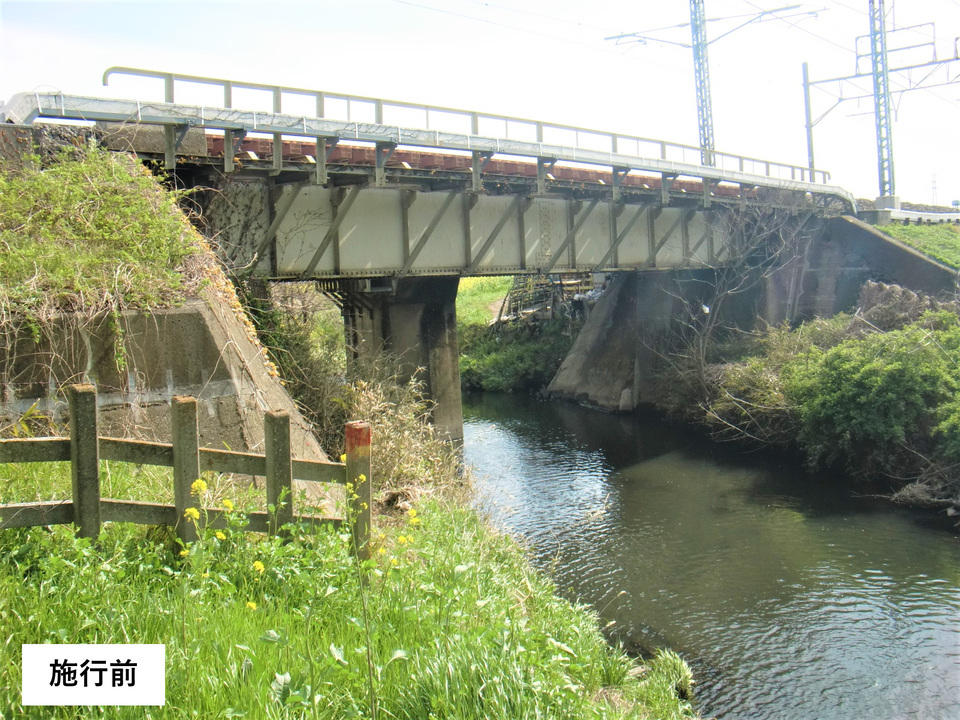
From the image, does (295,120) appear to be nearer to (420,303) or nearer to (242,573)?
(420,303)

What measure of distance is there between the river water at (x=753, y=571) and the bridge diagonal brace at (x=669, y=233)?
6.14 metres

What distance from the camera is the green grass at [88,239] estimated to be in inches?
286

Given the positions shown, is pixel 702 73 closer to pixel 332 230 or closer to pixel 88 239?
pixel 332 230

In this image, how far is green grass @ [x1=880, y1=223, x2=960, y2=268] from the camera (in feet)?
83.4

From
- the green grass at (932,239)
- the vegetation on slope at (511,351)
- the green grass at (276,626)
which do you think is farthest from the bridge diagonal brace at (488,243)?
the vegetation on slope at (511,351)

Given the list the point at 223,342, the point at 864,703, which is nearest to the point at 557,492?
the point at 864,703

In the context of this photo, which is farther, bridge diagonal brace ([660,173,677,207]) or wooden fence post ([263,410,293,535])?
bridge diagonal brace ([660,173,677,207])

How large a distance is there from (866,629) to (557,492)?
8.26m

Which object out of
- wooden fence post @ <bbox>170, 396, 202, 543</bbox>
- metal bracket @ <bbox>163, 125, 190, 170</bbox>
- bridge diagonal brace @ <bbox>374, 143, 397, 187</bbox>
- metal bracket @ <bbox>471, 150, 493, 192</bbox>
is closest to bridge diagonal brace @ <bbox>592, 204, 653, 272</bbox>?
metal bracket @ <bbox>471, 150, 493, 192</bbox>

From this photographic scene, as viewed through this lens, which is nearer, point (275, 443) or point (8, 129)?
point (275, 443)

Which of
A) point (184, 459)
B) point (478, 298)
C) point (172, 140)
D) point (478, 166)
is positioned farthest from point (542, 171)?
point (478, 298)

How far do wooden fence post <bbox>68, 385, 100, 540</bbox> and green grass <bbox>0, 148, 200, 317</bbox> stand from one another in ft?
8.13

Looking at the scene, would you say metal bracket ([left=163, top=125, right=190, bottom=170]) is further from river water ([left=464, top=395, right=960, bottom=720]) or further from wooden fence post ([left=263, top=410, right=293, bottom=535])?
wooden fence post ([left=263, top=410, right=293, bottom=535])

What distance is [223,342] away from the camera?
7.93 meters
